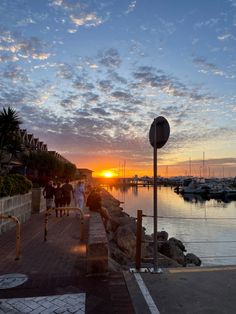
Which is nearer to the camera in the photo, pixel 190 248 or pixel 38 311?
pixel 38 311

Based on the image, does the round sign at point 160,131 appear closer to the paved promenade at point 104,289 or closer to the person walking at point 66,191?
the paved promenade at point 104,289

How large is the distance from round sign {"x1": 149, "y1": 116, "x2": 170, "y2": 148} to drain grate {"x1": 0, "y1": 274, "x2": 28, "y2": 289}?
3.85 metres

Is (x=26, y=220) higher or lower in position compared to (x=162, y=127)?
lower

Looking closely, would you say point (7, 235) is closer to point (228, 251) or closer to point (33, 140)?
point (228, 251)

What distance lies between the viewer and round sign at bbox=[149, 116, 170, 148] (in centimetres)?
698

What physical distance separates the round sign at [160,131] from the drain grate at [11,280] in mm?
3850

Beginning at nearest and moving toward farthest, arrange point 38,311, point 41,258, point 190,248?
point 38,311 < point 41,258 < point 190,248

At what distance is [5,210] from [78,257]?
508cm

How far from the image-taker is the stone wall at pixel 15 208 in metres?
11.5

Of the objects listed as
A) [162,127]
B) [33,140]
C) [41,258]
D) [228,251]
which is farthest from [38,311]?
[33,140]

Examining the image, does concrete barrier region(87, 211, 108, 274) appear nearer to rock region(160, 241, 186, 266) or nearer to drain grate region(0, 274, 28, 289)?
drain grate region(0, 274, 28, 289)

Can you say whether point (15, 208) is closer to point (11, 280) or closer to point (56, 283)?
point (11, 280)

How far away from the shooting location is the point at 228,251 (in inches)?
947

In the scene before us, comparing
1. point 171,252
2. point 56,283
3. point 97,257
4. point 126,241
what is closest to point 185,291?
point 97,257
